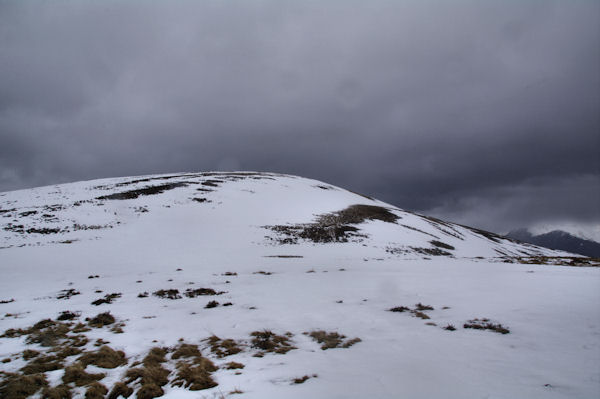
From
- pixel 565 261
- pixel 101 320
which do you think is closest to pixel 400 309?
pixel 101 320

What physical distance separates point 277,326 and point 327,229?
35.0 m

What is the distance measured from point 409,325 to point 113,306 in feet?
47.9

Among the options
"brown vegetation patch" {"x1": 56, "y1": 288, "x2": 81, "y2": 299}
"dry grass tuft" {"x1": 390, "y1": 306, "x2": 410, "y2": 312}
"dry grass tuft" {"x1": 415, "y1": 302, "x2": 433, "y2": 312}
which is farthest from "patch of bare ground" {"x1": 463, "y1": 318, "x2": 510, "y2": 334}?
"brown vegetation patch" {"x1": 56, "y1": 288, "x2": 81, "y2": 299}

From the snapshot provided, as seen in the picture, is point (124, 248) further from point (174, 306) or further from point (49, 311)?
point (174, 306)

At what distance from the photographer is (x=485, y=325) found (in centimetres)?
1078

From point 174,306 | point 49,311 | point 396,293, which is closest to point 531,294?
point 396,293

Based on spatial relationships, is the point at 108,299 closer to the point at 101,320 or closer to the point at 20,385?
the point at 101,320

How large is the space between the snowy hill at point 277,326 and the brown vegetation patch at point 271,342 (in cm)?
7

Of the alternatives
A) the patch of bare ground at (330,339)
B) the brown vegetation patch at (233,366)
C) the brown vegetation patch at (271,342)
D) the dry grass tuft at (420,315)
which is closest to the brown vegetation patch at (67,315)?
the brown vegetation patch at (271,342)

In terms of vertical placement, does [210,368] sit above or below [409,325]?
below

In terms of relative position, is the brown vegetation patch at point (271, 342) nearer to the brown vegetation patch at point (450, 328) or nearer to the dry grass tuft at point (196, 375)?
the dry grass tuft at point (196, 375)

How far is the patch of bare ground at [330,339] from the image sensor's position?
9.45m

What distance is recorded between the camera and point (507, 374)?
716 centimetres

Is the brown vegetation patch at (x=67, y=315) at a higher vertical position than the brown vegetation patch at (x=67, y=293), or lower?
higher
